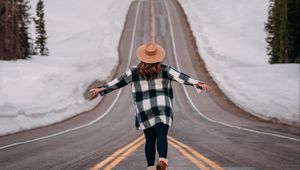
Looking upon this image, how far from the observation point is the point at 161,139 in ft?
19.5

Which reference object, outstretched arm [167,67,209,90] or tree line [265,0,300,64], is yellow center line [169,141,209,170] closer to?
outstretched arm [167,67,209,90]

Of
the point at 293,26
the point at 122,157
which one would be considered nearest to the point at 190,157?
the point at 122,157

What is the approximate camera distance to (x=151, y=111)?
611cm

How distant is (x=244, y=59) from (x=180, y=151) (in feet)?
127

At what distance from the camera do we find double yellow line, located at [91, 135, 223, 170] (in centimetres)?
815

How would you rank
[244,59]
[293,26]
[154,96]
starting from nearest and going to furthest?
[154,96], [244,59], [293,26]

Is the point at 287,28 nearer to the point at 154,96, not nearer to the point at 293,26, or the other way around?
the point at 293,26

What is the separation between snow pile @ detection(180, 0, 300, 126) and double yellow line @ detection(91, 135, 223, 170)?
455 inches

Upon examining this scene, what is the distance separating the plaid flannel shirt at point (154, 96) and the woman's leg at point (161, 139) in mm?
67

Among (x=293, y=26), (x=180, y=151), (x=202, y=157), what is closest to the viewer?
(x=202, y=157)

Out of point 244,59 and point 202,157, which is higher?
point 244,59

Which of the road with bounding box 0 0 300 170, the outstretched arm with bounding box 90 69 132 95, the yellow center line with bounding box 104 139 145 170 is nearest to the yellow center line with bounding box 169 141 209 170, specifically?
the road with bounding box 0 0 300 170

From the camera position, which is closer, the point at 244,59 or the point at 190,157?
the point at 190,157

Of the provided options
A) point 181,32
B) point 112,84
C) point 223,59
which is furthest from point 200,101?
point 181,32
